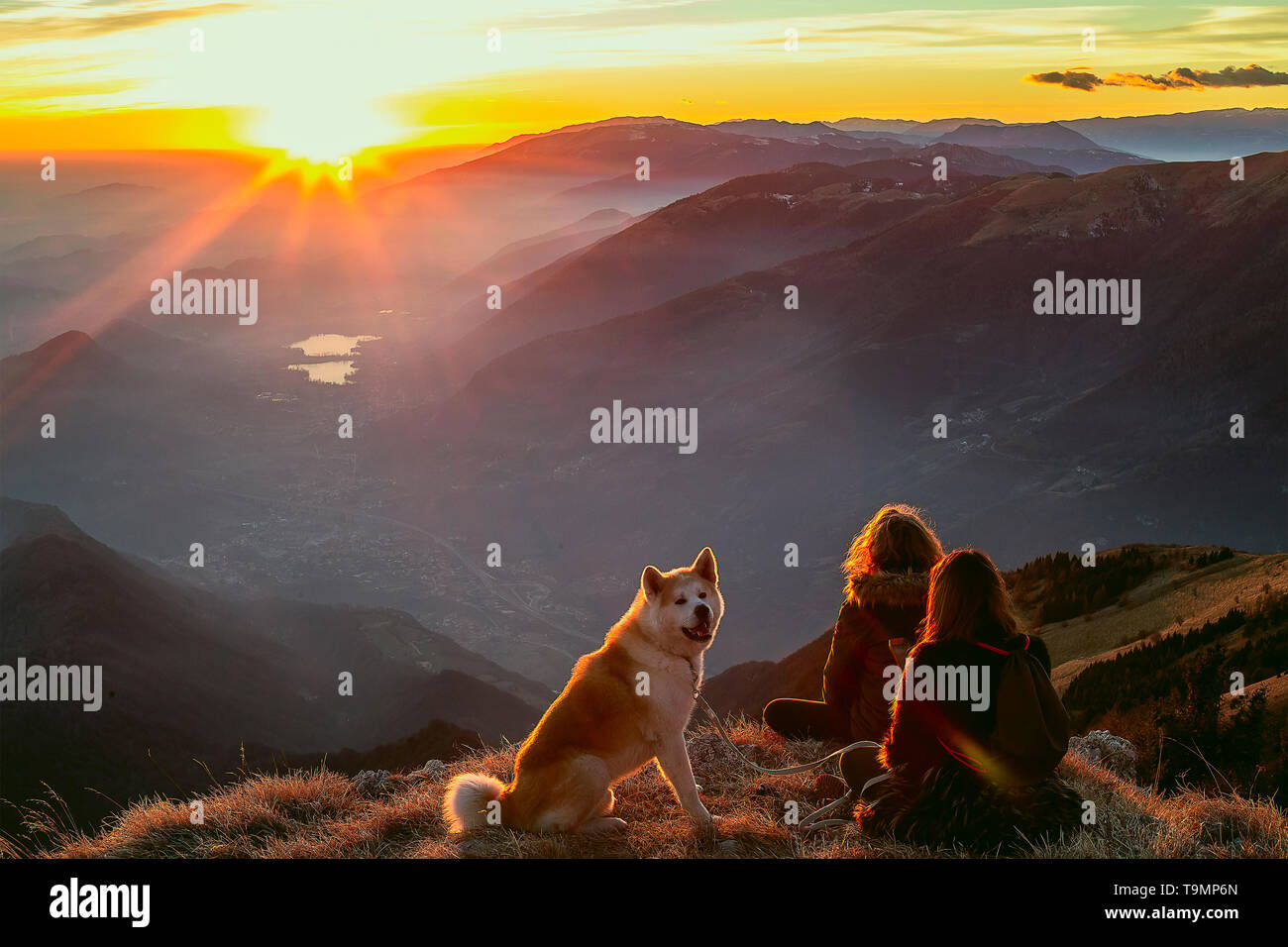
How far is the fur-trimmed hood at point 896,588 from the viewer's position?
331 inches

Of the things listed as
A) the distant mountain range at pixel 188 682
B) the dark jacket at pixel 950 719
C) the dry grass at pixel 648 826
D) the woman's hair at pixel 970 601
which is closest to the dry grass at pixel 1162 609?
the dry grass at pixel 648 826

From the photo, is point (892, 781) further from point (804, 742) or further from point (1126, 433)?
point (1126, 433)

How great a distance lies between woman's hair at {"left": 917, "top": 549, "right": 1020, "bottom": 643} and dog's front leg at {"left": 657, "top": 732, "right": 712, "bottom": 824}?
2506 millimetres

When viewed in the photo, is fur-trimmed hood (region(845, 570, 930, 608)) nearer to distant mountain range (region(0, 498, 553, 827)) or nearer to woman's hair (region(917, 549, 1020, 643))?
woman's hair (region(917, 549, 1020, 643))

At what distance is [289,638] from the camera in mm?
143000

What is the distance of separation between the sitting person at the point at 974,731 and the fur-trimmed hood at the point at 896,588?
996 millimetres

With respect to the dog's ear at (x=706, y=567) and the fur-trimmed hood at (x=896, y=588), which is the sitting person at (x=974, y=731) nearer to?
the fur-trimmed hood at (x=896, y=588)

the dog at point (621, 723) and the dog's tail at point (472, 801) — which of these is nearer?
the dog at point (621, 723)

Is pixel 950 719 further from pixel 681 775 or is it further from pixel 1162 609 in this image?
pixel 1162 609

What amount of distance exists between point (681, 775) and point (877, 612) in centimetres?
203

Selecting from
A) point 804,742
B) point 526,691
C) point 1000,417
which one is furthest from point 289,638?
point 804,742

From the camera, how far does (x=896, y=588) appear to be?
8.42 m

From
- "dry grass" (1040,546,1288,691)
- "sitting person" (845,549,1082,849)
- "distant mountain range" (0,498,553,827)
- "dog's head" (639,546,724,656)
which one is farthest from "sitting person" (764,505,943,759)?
"distant mountain range" (0,498,553,827)

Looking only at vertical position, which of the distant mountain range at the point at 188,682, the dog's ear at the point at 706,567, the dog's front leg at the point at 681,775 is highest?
the dog's ear at the point at 706,567
